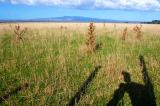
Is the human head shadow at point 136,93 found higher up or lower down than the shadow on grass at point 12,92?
lower down

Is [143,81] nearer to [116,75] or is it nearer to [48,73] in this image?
[116,75]

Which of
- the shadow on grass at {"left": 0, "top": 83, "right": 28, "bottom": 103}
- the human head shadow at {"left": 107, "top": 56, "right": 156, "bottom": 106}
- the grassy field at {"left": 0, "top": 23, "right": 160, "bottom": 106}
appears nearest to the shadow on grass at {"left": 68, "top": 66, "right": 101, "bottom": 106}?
the grassy field at {"left": 0, "top": 23, "right": 160, "bottom": 106}

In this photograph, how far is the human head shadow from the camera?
5.52 metres

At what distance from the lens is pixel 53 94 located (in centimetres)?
579

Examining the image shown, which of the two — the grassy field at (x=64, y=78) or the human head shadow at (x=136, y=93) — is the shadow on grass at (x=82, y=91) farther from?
the human head shadow at (x=136, y=93)

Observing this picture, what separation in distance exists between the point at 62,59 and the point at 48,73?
1.81 m

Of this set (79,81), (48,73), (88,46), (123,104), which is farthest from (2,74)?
(88,46)

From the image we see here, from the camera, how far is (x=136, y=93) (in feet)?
19.8

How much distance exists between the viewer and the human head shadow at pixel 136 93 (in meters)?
5.52

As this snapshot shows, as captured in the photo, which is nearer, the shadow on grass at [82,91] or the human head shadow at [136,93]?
the shadow on grass at [82,91]

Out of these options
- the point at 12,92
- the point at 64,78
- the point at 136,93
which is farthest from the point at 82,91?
the point at 12,92

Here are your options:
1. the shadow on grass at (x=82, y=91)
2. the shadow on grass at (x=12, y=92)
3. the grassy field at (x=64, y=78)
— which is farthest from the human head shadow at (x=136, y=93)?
the shadow on grass at (x=12, y=92)

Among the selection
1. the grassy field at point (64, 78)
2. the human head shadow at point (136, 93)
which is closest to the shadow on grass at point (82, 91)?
the grassy field at point (64, 78)

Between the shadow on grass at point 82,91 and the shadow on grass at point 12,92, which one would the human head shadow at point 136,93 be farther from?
the shadow on grass at point 12,92
